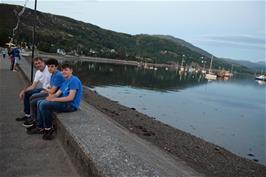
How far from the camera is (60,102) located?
7.23 m

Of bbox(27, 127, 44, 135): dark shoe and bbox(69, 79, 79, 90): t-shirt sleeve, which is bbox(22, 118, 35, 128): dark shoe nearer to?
bbox(27, 127, 44, 135): dark shoe

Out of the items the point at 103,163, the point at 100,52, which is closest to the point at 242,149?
the point at 103,163

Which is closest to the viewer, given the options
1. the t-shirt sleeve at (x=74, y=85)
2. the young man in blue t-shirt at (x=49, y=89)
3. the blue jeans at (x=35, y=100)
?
the t-shirt sleeve at (x=74, y=85)

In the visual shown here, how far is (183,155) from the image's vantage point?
1228cm

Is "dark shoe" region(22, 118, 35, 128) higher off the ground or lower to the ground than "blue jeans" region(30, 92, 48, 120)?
lower

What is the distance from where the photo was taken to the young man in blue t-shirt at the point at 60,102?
23.0ft

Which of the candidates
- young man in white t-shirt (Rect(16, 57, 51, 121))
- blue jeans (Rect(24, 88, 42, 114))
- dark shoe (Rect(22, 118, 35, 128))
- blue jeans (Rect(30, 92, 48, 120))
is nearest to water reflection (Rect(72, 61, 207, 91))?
young man in white t-shirt (Rect(16, 57, 51, 121))

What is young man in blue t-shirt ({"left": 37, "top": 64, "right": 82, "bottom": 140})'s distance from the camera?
7.00 metres

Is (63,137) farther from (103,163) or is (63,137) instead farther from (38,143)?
(103,163)

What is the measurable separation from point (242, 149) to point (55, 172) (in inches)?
597

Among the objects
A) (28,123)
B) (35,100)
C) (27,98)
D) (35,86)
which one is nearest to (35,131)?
(28,123)

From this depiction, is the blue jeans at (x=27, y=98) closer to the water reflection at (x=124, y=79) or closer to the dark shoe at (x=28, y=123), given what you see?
the dark shoe at (x=28, y=123)

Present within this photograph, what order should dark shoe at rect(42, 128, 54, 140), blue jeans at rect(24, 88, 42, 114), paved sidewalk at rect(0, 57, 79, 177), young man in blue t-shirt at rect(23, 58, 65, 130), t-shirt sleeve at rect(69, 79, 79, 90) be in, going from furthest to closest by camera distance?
blue jeans at rect(24, 88, 42, 114), young man in blue t-shirt at rect(23, 58, 65, 130), t-shirt sleeve at rect(69, 79, 79, 90), dark shoe at rect(42, 128, 54, 140), paved sidewalk at rect(0, 57, 79, 177)

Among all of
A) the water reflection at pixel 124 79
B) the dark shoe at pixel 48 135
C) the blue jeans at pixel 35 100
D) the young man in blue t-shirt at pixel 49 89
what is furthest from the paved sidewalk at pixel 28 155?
the water reflection at pixel 124 79
